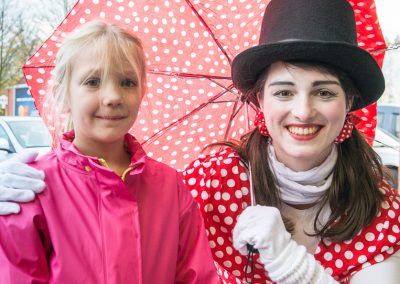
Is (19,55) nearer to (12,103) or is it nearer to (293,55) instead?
(12,103)

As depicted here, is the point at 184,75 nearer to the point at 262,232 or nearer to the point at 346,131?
the point at 346,131

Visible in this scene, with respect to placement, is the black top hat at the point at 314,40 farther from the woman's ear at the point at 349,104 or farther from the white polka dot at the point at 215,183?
the white polka dot at the point at 215,183

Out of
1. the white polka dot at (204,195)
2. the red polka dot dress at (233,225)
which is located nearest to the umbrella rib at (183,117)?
the red polka dot dress at (233,225)

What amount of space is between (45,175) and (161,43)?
0.86m

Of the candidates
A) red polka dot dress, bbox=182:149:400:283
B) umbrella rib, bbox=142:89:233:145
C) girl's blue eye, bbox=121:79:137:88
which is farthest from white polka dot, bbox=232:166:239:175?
girl's blue eye, bbox=121:79:137:88

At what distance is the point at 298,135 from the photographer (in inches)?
56.5

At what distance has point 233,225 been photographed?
1603 millimetres

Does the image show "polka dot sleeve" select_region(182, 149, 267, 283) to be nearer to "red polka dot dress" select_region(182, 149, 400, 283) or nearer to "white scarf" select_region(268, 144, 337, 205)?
"red polka dot dress" select_region(182, 149, 400, 283)

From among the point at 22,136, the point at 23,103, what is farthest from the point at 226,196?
the point at 23,103

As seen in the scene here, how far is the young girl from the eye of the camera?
1.10 m

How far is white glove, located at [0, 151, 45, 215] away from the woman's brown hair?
773mm

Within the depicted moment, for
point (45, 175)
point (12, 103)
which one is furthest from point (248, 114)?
point (12, 103)

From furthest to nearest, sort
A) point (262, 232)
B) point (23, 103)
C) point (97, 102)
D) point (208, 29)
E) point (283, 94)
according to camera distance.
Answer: point (23, 103)
point (208, 29)
point (283, 94)
point (262, 232)
point (97, 102)

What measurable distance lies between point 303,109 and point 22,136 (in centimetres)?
482
